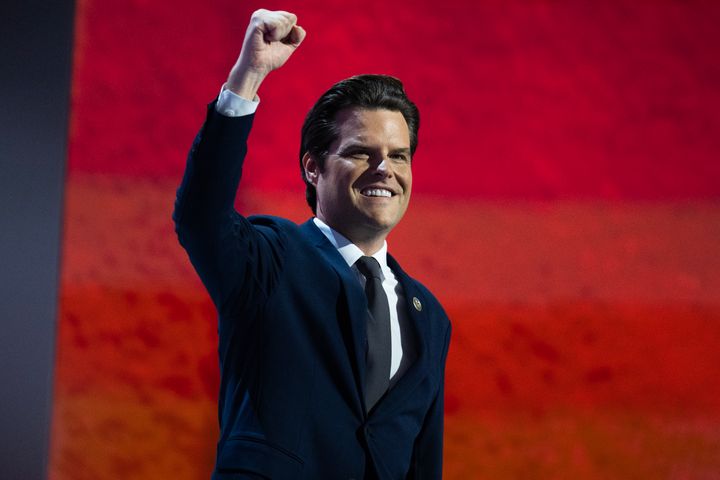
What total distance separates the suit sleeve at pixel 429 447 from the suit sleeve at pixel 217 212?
434 mm

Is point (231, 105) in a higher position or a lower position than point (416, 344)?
higher

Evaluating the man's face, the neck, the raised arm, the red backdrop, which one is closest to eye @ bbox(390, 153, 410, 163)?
the man's face

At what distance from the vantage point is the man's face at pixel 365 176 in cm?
118

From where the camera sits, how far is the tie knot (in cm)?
118

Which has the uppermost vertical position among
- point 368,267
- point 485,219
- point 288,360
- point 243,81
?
point 243,81

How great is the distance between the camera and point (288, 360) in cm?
103

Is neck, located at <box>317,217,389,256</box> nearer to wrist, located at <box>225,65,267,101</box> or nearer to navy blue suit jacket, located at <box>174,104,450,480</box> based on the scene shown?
navy blue suit jacket, located at <box>174,104,450,480</box>

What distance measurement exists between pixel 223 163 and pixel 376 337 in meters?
0.36

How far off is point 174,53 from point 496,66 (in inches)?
32.4

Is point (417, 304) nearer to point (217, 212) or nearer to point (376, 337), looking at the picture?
point (376, 337)

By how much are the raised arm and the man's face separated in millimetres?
264

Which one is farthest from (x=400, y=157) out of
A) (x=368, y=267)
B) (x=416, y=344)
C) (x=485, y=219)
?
(x=485, y=219)

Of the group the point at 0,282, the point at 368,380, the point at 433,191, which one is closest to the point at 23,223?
the point at 0,282

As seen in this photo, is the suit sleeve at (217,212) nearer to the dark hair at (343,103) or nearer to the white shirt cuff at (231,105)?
the white shirt cuff at (231,105)
